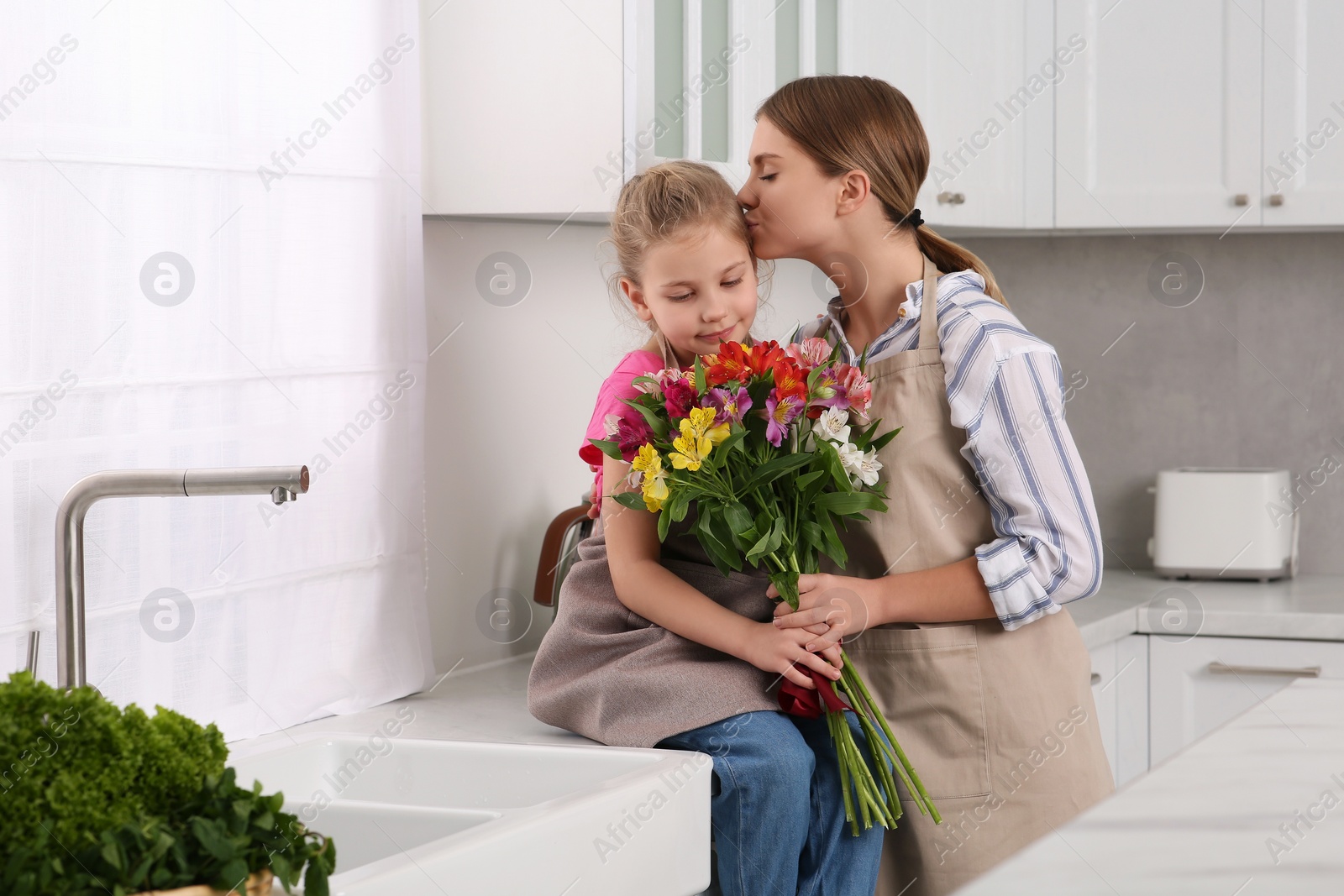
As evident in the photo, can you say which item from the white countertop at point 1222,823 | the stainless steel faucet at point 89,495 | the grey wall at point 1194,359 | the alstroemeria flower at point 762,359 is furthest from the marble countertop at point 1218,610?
the white countertop at point 1222,823

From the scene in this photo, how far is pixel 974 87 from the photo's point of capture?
7.17 feet

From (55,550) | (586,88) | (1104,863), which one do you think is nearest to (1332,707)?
(1104,863)

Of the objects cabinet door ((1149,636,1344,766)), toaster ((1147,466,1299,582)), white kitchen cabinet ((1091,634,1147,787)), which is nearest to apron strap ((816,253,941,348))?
white kitchen cabinet ((1091,634,1147,787))

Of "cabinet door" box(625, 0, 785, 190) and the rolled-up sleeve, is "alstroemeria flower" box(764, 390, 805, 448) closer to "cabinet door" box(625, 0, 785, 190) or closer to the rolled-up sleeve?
the rolled-up sleeve

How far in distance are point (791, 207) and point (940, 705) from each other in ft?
1.72

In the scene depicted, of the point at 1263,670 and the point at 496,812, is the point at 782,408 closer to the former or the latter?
the point at 496,812

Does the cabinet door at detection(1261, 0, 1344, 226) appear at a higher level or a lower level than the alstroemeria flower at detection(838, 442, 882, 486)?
higher

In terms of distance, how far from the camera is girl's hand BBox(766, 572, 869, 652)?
3.95ft

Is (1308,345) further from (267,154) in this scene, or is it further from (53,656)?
(53,656)

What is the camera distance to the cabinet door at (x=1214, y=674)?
2.12m

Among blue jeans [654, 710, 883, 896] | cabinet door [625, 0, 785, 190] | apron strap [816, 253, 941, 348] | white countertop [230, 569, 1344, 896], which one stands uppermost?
cabinet door [625, 0, 785, 190]

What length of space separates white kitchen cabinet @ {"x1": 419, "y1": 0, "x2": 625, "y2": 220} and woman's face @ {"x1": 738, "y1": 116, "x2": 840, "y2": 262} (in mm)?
242

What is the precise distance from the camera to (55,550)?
112 cm

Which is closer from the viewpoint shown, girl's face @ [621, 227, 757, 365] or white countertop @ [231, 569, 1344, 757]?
girl's face @ [621, 227, 757, 365]
